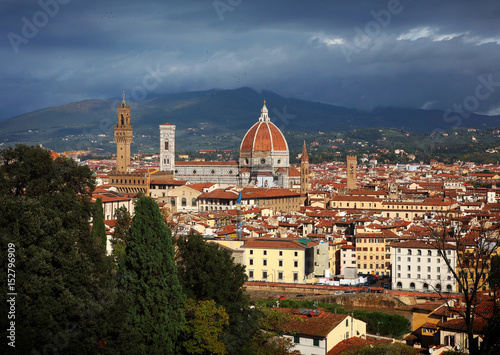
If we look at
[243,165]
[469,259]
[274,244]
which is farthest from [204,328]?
[243,165]

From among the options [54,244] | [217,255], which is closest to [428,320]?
[217,255]

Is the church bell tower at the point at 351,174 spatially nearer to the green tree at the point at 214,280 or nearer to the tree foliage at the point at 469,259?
the tree foliage at the point at 469,259

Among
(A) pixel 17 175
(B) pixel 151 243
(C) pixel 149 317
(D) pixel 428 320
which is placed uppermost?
(A) pixel 17 175

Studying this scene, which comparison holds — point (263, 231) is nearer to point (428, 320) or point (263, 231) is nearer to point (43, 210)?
point (428, 320)

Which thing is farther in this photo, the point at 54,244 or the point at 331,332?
the point at 331,332

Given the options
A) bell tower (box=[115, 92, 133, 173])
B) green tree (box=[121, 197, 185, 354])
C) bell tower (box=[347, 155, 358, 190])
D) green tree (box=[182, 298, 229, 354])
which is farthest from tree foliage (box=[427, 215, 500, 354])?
bell tower (box=[347, 155, 358, 190])

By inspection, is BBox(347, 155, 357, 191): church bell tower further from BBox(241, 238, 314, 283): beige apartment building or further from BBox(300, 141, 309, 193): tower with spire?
BBox(241, 238, 314, 283): beige apartment building

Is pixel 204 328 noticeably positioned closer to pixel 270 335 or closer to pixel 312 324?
pixel 270 335
